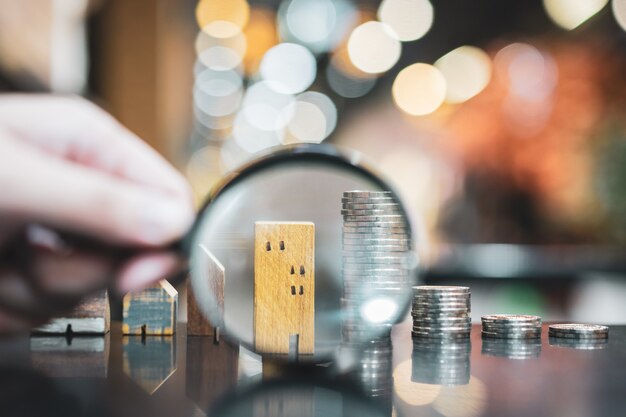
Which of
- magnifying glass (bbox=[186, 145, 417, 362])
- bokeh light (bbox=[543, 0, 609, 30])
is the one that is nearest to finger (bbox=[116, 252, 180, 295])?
magnifying glass (bbox=[186, 145, 417, 362])

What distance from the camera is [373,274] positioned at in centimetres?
80

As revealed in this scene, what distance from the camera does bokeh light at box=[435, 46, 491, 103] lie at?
13.6 feet

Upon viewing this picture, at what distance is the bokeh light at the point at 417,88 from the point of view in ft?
13.9

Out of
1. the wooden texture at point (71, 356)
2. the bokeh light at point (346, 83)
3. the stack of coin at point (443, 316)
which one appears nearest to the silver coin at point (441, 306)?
the stack of coin at point (443, 316)

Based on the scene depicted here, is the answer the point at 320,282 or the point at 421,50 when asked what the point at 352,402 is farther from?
the point at 421,50

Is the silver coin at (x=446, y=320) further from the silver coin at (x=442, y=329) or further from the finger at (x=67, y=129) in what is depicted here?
the finger at (x=67, y=129)

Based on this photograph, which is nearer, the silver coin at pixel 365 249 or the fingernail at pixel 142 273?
the fingernail at pixel 142 273

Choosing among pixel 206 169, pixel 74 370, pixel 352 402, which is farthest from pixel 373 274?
pixel 206 169

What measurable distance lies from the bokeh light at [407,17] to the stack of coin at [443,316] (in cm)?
310

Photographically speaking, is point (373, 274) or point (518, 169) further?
point (518, 169)

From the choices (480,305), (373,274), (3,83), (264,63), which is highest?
(264,63)

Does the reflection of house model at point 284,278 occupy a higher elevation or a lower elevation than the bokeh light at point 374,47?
lower

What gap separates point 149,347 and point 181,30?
329 cm

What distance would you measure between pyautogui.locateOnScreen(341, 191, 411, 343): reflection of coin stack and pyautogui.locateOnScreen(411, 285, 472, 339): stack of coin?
0.68 ft
